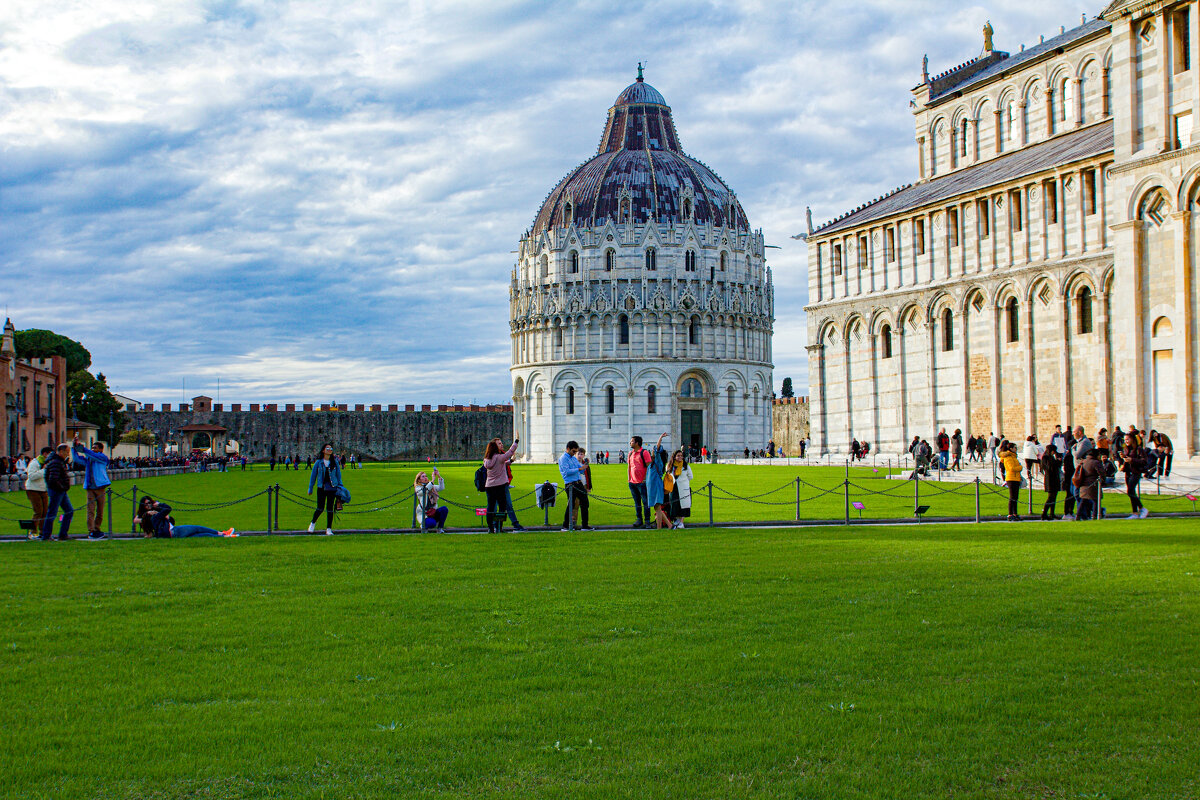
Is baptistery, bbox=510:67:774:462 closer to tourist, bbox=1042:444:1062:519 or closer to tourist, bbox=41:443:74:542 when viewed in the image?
tourist, bbox=1042:444:1062:519

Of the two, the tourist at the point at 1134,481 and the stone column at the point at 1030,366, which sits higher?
the stone column at the point at 1030,366

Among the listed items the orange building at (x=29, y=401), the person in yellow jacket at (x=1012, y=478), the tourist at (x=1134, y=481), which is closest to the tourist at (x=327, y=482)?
the person in yellow jacket at (x=1012, y=478)

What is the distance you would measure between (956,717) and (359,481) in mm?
40309

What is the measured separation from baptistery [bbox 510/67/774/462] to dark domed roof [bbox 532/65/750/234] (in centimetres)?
13

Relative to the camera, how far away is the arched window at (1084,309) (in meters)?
39.2

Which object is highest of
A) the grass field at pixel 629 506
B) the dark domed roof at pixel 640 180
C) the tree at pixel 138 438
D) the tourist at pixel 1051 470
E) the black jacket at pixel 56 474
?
the dark domed roof at pixel 640 180

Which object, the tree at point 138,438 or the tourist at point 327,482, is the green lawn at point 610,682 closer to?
the tourist at point 327,482

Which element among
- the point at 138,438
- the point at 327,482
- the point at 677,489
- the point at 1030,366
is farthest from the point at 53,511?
the point at 138,438

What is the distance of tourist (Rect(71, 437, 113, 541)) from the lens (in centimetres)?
1864

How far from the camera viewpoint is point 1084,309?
39406 millimetres

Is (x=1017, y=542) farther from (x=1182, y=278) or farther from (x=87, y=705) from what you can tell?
(x=1182, y=278)

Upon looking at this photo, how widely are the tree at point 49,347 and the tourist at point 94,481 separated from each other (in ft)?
209

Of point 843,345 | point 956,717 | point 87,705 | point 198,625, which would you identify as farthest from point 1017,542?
point 843,345

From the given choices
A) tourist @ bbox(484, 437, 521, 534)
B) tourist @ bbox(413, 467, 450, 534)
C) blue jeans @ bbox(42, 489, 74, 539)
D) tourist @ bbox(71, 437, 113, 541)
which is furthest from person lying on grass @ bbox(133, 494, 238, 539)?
tourist @ bbox(484, 437, 521, 534)
